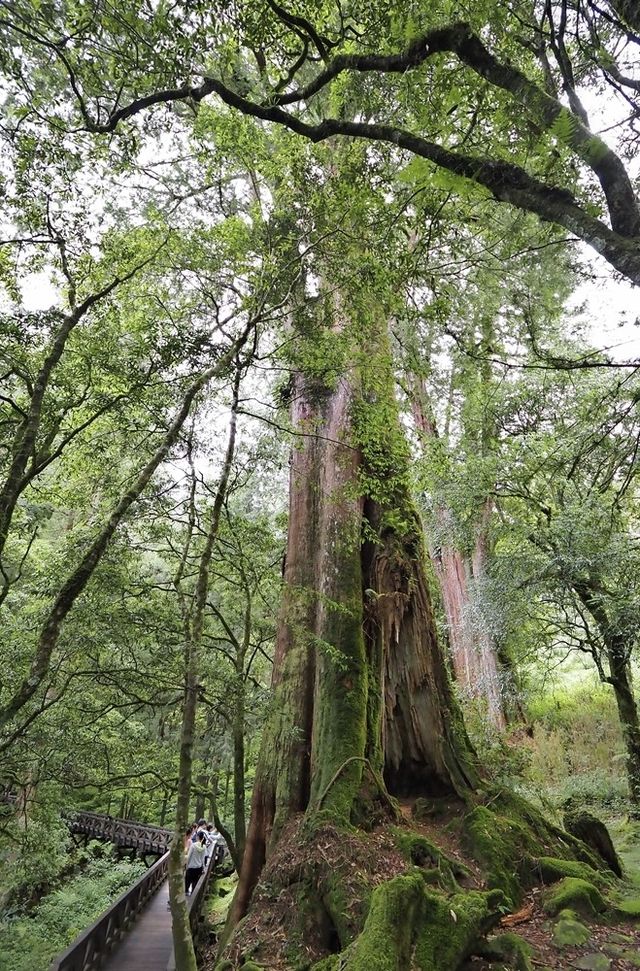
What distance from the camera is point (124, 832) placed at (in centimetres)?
1730

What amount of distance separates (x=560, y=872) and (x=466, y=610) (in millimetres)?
6174

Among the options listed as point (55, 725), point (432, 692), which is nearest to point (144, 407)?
point (55, 725)

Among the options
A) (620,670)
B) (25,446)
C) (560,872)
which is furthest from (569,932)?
(620,670)

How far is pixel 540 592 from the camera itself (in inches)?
333

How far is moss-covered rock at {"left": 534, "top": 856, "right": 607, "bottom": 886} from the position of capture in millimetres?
4492

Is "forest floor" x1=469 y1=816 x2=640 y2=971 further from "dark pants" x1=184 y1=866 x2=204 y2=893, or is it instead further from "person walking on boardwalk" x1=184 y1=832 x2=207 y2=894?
"dark pants" x1=184 y1=866 x2=204 y2=893

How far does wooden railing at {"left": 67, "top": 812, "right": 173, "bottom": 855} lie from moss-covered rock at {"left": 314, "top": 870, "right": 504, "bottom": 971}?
1609cm

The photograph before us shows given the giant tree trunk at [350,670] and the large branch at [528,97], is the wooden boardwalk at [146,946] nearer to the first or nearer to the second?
the giant tree trunk at [350,670]

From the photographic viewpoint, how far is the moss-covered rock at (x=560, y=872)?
4492mm

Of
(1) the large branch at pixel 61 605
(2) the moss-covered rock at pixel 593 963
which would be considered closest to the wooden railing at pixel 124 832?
(1) the large branch at pixel 61 605

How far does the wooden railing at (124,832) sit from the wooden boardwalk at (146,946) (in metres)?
5.44

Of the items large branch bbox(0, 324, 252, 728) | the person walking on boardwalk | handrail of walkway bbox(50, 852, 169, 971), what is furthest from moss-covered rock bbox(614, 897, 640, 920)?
the person walking on boardwalk

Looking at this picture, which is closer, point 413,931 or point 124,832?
point 413,931

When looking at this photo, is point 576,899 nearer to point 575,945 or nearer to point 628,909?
point 628,909
